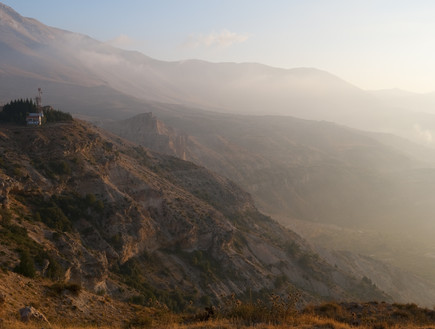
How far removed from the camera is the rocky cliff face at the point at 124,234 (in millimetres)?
20922

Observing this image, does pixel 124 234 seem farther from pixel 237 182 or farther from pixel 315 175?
pixel 315 175

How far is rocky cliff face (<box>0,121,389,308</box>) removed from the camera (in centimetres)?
2092

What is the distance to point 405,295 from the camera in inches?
1836

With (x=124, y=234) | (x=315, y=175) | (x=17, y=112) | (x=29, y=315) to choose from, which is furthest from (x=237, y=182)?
(x=29, y=315)

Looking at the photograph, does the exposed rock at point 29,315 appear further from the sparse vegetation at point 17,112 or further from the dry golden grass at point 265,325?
the sparse vegetation at point 17,112

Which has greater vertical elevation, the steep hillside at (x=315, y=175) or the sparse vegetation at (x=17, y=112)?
the sparse vegetation at (x=17, y=112)

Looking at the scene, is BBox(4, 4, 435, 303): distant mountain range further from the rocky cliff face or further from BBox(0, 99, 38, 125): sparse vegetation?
BBox(0, 99, 38, 125): sparse vegetation

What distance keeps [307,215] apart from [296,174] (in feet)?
59.2

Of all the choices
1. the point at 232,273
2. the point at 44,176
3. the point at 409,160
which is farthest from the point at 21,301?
the point at 409,160

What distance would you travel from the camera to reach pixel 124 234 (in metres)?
26.7

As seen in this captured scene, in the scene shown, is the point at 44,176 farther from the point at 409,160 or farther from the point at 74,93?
the point at 74,93

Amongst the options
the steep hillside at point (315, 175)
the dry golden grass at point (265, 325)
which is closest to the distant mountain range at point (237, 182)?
the steep hillside at point (315, 175)

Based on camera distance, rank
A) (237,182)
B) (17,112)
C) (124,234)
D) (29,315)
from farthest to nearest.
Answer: (237,182) → (17,112) → (124,234) → (29,315)

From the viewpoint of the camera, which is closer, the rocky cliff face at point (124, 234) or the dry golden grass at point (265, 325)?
the dry golden grass at point (265, 325)
